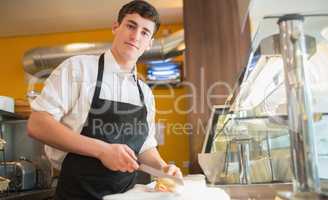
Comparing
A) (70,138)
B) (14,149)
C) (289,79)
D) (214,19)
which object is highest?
(214,19)

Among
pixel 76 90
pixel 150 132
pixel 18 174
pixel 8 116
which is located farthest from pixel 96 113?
pixel 8 116

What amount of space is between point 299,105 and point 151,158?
0.84m

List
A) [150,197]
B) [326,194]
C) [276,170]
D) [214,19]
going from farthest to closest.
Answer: [214,19] < [276,170] < [150,197] < [326,194]

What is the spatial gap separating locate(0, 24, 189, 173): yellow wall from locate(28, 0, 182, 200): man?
2.55m

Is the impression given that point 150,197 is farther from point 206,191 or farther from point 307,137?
Result: point 307,137

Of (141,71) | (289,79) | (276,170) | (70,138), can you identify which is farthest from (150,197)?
(141,71)

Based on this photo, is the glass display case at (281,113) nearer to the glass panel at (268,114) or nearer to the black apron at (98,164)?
Result: the glass panel at (268,114)

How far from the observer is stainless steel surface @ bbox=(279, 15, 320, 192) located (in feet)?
1.72

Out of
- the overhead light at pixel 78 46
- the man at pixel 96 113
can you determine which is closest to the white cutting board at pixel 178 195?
the man at pixel 96 113

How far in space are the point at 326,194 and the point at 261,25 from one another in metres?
0.32

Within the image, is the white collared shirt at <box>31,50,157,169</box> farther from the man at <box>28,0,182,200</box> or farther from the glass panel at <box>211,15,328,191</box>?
the glass panel at <box>211,15,328,191</box>

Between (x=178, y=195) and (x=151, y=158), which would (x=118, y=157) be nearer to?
(x=178, y=195)

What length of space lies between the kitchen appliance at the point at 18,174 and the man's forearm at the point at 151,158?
135 cm

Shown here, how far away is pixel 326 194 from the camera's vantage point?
1.68ft
